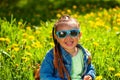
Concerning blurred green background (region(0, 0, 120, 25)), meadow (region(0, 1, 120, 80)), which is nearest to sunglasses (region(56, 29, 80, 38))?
meadow (region(0, 1, 120, 80))

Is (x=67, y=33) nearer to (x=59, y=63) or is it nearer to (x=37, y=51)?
(x=59, y=63)

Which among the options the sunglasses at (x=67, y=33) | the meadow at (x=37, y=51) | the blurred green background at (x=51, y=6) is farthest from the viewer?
the blurred green background at (x=51, y=6)

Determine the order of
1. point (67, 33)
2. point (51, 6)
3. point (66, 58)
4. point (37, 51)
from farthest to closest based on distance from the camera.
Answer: point (51, 6)
point (37, 51)
point (66, 58)
point (67, 33)

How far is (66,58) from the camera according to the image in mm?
3410

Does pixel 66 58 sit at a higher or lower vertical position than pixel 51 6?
lower

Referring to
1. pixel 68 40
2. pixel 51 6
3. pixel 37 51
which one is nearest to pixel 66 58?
pixel 68 40

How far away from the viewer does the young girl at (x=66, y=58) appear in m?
3.31

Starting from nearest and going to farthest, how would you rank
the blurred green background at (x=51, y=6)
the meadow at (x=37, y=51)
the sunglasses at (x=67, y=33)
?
the sunglasses at (x=67, y=33) < the meadow at (x=37, y=51) < the blurred green background at (x=51, y=6)

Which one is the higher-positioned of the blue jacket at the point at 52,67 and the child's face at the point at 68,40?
the child's face at the point at 68,40

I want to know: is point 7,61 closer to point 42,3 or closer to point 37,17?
point 37,17

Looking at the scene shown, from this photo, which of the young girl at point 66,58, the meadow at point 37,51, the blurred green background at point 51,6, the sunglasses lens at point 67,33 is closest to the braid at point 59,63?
the young girl at point 66,58

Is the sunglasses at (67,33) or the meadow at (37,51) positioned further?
the meadow at (37,51)

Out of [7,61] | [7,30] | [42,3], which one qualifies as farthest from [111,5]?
→ [7,61]

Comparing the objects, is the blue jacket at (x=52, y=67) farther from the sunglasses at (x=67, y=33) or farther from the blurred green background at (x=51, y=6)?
the blurred green background at (x=51, y=6)
